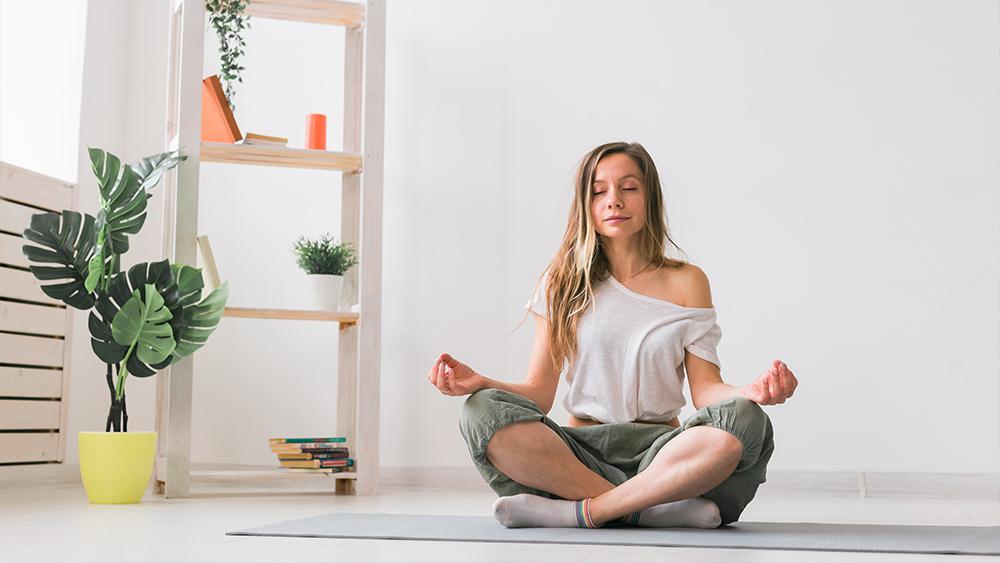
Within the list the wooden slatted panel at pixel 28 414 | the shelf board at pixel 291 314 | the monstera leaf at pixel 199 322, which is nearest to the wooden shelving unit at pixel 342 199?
the shelf board at pixel 291 314

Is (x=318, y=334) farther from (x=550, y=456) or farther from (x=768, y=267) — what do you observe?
(x=550, y=456)

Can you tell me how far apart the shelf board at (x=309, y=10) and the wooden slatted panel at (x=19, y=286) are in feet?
3.38

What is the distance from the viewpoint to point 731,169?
11.1 feet

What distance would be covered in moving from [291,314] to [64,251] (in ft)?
2.09

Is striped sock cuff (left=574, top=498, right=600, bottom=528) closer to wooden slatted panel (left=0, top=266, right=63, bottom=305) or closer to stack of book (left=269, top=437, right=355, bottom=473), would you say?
stack of book (left=269, top=437, right=355, bottom=473)

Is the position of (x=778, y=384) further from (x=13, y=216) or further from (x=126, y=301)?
(x=13, y=216)

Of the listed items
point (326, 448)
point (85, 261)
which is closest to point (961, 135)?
point (326, 448)

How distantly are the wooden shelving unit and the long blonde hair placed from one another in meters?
1.06

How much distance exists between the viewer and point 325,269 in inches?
127

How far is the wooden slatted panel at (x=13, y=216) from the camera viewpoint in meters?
3.12

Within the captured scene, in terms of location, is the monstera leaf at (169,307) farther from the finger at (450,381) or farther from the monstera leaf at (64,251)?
the finger at (450,381)

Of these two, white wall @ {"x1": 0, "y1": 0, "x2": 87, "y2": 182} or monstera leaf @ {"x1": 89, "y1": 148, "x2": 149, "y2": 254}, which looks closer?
monstera leaf @ {"x1": 89, "y1": 148, "x2": 149, "y2": 254}

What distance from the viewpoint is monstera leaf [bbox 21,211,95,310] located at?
273 centimetres

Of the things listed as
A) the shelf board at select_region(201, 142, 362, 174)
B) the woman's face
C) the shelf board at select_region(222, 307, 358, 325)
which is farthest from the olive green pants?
the shelf board at select_region(201, 142, 362, 174)
